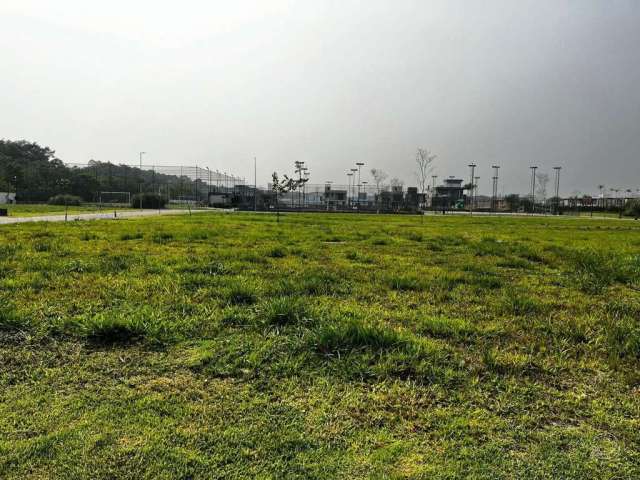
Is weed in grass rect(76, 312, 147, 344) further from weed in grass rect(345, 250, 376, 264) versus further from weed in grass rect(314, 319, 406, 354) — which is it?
weed in grass rect(345, 250, 376, 264)

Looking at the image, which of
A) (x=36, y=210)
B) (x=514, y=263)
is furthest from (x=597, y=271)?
(x=36, y=210)

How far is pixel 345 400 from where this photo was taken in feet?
7.35

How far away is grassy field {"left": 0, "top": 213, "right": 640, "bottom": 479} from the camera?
175cm

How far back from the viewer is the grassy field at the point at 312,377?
5.73 feet

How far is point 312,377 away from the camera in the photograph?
2508 millimetres

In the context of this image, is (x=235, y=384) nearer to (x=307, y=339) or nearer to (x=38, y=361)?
(x=307, y=339)

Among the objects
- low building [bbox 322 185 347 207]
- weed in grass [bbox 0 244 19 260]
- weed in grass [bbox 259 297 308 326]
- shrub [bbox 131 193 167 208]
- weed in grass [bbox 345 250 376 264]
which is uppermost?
low building [bbox 322 185 347 207]

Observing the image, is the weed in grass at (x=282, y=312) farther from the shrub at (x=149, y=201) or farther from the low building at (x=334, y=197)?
the low building at (x=334, y=197)

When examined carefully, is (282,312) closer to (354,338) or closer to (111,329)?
(354,338)

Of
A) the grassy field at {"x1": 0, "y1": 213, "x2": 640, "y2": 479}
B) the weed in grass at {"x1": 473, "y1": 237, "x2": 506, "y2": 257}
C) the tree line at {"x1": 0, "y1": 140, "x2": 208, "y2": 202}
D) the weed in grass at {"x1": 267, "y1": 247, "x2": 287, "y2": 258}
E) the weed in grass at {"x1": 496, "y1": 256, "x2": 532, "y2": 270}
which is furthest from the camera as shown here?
the tree line at {"x1": 0, "y1": 140, "x2": 208, "y2": 202}

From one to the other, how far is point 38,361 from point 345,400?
2.02 metres

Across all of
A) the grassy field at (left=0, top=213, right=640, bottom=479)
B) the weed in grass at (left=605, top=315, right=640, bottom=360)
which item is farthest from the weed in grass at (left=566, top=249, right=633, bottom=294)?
the weed in grass at (left=605, top=315, right=640, bottom=360)

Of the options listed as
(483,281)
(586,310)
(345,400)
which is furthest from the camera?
(483,281)

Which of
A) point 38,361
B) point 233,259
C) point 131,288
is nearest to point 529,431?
point 38,361
